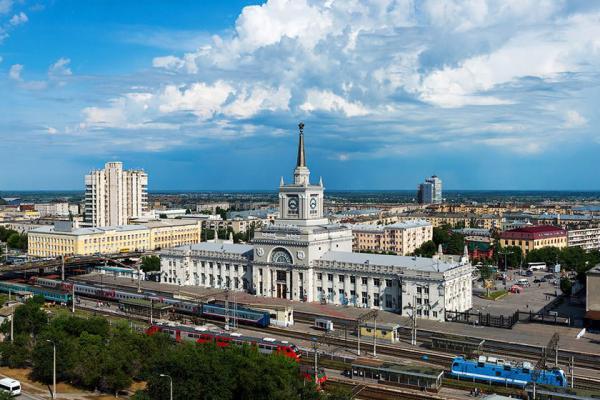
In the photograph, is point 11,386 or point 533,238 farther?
point 533,238

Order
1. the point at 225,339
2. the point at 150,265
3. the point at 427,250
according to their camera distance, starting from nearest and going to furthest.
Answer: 1. the point at 225,339
2. the point at 150,265
3. the point at 427,250

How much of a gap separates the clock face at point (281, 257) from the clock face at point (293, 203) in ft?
27.6

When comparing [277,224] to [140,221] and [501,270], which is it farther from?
[140,221]

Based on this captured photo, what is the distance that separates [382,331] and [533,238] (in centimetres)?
8612

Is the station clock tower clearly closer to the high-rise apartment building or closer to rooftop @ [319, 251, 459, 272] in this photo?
rooftop @ [319, 251, 459, 272]

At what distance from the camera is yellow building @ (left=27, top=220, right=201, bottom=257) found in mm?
139125

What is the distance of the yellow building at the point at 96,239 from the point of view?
139125mm

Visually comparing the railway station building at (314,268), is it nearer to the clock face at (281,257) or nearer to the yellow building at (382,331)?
the clock face at (281,257)

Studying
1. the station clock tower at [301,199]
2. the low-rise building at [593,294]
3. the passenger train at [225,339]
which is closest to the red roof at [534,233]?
the station clock tower at [301,199]

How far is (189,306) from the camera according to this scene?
8088cm

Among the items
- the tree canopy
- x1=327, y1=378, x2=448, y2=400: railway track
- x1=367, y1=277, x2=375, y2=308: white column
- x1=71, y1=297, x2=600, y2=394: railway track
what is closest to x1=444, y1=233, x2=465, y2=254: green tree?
x1=367, y1=277, x2=375, y2=308: white column

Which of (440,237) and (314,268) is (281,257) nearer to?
(314,268)

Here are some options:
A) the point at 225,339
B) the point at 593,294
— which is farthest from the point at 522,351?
the point at 225,339

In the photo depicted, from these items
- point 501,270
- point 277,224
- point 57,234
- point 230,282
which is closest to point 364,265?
point 277,224
